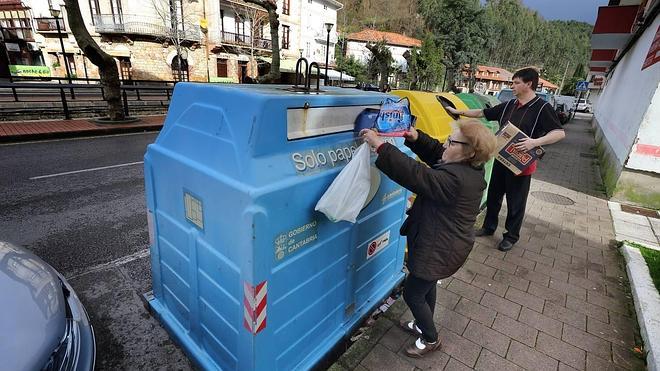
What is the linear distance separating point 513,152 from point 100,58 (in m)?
10.6

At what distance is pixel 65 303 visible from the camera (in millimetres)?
1900

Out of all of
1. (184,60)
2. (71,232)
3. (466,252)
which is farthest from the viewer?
(184,60)

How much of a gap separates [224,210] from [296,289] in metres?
0.59

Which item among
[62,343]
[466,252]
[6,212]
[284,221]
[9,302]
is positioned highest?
[284,221]

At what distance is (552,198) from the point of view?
248 inches

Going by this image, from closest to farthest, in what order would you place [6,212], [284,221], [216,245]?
[284,221]
[216,245]
[6,212]

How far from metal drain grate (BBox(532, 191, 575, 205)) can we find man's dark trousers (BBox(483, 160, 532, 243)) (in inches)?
103

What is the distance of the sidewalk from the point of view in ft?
25.0

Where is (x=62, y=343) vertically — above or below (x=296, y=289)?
below

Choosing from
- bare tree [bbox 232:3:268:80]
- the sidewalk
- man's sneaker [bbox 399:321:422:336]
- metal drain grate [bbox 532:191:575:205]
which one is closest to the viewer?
man's sneaker [bbox 399:321:422:336]

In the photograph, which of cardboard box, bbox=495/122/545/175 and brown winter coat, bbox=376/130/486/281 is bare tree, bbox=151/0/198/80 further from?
brown winter coat, bbox=376/130/486/281

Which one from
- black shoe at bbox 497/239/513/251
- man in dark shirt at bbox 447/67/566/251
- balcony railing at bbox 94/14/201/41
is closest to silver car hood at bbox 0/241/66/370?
man in dark shirt at bbox 447/67/566/251

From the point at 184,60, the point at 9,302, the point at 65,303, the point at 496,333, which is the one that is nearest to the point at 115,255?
the point at 65,303

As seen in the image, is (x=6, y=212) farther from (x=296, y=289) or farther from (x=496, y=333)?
(x=496, y=333)
